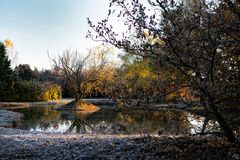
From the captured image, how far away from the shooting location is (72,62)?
33031 millimetres

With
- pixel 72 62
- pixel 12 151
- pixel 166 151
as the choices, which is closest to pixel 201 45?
pixel 166 151

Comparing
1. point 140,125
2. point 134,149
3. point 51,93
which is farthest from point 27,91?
point 134,149

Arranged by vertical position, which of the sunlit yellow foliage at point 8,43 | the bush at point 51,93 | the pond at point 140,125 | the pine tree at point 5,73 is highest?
the sunlit yellow foliage at point 8,43

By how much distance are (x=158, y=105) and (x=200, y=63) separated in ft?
3.44

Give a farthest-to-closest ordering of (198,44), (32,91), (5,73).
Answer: (32,91) < (5,73) < (198,44)

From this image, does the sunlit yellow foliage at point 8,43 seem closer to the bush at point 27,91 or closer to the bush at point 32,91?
the bush at point 32,91

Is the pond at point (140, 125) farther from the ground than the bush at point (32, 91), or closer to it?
closer to it

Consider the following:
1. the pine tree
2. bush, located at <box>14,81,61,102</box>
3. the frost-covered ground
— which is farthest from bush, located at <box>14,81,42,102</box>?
the frost-covered ground

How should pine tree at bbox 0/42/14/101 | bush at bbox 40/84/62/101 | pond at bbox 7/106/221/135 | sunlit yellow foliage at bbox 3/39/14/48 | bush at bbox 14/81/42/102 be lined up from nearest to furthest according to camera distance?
pond at bbox 7/106/221/135, pine tree at bbox 0/42/14/101, bush at bbox 14/81/42/102, bush at bbox 40/84/62/101, sunlit yellow foliage at bbox 3/39/14/48

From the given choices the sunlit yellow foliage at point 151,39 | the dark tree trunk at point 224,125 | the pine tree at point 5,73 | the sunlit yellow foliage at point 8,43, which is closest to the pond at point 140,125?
the dark tree trunk at point 224,125

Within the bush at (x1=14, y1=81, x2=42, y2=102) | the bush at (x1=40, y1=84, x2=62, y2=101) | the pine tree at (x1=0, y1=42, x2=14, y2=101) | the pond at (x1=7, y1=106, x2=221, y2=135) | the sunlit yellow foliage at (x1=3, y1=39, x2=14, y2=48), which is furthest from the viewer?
the sunlit yellow foliage at (x1=3, y1=39, x2=14, y2=48)

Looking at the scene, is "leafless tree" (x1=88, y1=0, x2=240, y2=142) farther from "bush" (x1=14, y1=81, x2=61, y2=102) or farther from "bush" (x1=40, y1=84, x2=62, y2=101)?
"bush" (x1=40, y1=84, x2=62, y2=101)

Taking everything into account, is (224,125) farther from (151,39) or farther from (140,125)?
(140,125)

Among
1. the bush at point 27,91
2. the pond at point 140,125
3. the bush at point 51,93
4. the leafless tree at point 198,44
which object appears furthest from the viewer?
the bush at point 51,93
